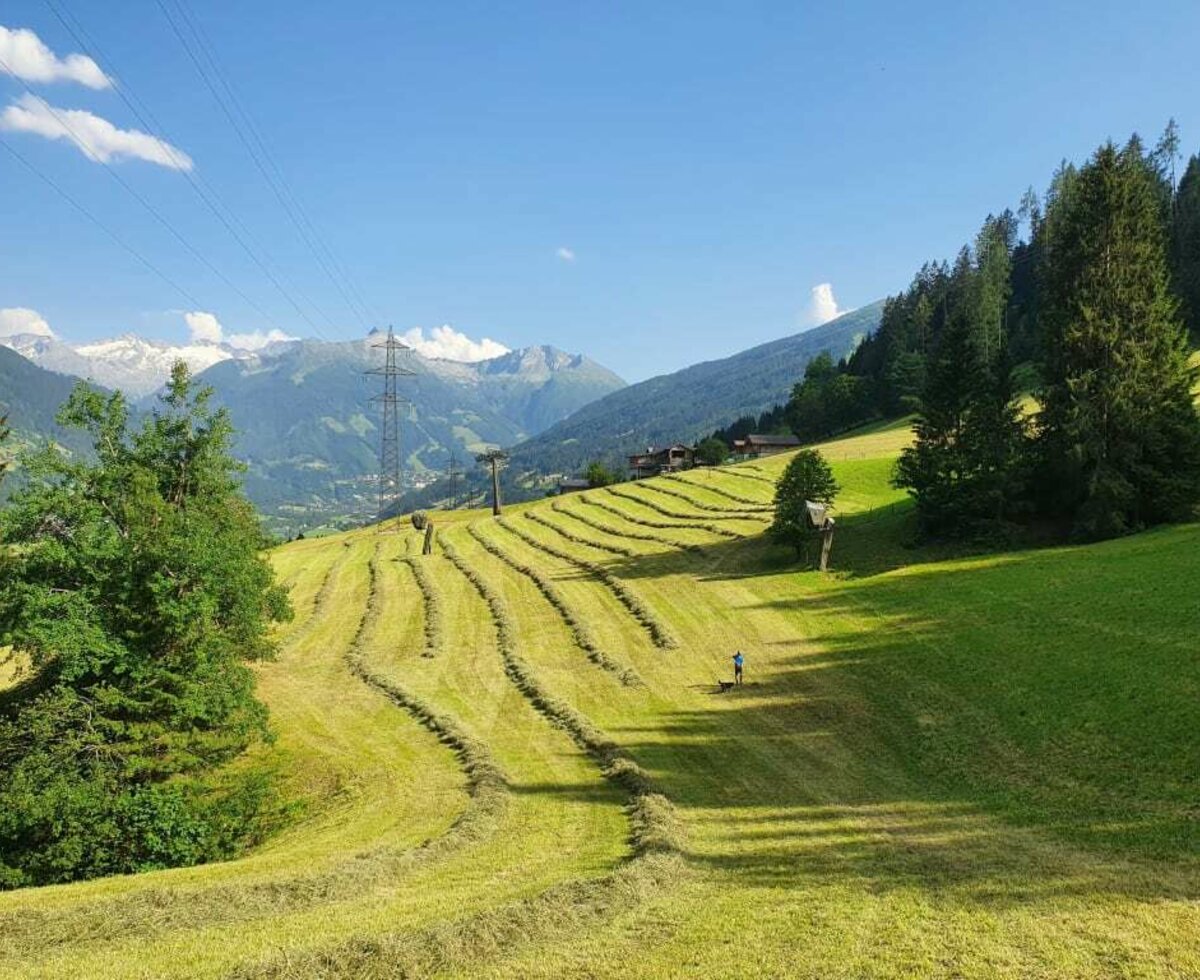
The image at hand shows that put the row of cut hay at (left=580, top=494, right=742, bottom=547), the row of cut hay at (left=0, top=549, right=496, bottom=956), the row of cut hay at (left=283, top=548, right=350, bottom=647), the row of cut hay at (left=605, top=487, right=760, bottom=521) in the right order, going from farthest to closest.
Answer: the row of cut hay at (left=605, top=487, right=760, bottom=521) → the row of cut hay at (left=580, top=494, right=742, bottom=547) → the row of cut hay at (left=283, top=548, right=350, bottom=647) → the row of cut hay at (left=0, top=549, right=496, bottom=956)

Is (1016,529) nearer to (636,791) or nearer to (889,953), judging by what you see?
(636,791)

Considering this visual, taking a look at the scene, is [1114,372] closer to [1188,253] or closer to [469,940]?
[469,940]

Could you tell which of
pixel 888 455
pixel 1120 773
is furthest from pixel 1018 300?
pixel 1120 773

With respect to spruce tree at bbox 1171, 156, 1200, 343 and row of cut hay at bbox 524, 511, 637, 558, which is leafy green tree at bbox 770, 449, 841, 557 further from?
spruce tree at bbox 1171, 156, 1200, 343

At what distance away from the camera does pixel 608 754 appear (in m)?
28.2

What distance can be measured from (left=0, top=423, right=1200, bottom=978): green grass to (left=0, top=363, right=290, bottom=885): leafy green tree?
371cm

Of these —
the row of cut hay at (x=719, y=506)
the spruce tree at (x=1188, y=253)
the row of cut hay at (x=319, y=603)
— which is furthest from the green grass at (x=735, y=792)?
the spruce tree at (x=1188, y=253)

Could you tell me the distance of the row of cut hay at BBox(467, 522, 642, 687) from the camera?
39281mm

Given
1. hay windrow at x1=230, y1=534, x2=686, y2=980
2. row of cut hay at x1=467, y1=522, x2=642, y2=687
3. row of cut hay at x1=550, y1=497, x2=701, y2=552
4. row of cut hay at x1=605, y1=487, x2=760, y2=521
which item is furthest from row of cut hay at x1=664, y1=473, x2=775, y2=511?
hay windrow at x1=230, y1=534, x2=686, y2=980

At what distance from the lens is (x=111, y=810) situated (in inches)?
1024

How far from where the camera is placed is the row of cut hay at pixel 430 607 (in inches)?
1859

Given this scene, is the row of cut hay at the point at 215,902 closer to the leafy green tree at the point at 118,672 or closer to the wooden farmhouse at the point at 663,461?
the leafy green tree at the point at 118,672

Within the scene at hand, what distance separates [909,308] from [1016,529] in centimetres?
14294

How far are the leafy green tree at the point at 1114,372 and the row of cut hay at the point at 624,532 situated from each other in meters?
27.9
